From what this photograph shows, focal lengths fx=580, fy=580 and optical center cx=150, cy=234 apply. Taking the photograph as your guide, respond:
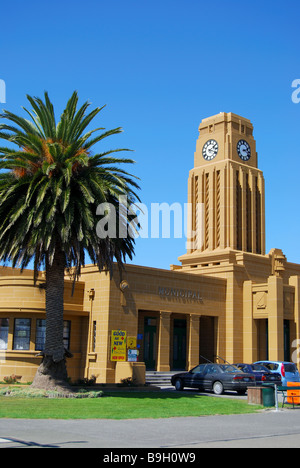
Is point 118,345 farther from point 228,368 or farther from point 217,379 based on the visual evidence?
point 228,368

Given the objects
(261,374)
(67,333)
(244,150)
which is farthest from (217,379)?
(244,150)

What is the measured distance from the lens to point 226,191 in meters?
46.5

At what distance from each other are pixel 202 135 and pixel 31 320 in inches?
1008

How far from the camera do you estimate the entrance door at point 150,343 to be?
37.2 m

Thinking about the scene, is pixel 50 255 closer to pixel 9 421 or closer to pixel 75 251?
pixel 75 251

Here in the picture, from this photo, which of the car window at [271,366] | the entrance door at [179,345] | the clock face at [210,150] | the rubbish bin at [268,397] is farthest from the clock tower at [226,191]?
the rubbish bin at [268,397]

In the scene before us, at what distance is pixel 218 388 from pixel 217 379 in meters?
0.41

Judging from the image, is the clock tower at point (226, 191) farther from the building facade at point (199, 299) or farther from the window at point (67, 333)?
the window at point (67, 333)

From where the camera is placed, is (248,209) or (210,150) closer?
(248,209)

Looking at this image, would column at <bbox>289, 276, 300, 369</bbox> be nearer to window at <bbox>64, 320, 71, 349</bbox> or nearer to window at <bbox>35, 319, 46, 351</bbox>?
window at <bbox>64, 320, 71, 349</bbox>

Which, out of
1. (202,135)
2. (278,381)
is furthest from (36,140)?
(202,135)

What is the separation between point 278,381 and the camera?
28266 mm

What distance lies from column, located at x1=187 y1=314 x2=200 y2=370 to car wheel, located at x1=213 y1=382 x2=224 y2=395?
9110mm

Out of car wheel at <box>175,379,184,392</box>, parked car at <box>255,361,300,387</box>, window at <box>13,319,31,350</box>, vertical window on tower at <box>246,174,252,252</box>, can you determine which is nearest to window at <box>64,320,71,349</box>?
window at <box>13,319,31,350</box>
